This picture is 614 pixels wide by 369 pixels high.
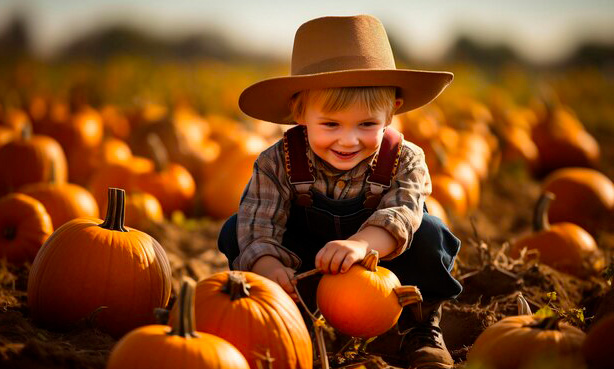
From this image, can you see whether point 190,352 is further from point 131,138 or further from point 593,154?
point 593,154

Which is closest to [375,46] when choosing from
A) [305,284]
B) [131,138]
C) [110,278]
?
[305,284]

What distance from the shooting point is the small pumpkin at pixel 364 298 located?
9.73 ft

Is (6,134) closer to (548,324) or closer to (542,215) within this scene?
(542,215)

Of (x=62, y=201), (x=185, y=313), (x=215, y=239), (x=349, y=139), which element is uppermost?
(x=349, y=139)

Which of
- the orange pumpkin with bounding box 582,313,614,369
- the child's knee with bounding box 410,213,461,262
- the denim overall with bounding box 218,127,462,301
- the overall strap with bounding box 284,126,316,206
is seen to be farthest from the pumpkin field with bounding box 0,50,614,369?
the overall strap with bounding box 284,126,316,206

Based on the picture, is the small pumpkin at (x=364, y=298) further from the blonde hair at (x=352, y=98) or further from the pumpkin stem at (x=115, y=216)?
the pumpkin stem at (x=115, y=216)

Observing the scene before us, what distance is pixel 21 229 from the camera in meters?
4.38

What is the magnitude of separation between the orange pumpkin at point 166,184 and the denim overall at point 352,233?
272 cm

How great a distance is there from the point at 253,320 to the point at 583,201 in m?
3.92

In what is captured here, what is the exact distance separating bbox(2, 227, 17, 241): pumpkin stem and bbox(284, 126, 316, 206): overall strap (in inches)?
69.4

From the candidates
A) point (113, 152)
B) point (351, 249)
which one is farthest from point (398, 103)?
point (113, 152)

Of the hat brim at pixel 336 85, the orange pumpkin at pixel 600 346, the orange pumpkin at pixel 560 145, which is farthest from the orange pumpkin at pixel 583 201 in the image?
the orange pumpkin at pixel 600 346

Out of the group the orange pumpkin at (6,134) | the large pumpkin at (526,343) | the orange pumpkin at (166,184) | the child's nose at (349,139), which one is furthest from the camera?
the orange pumpkin at (6,134)

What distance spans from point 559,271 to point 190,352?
2871 mm
